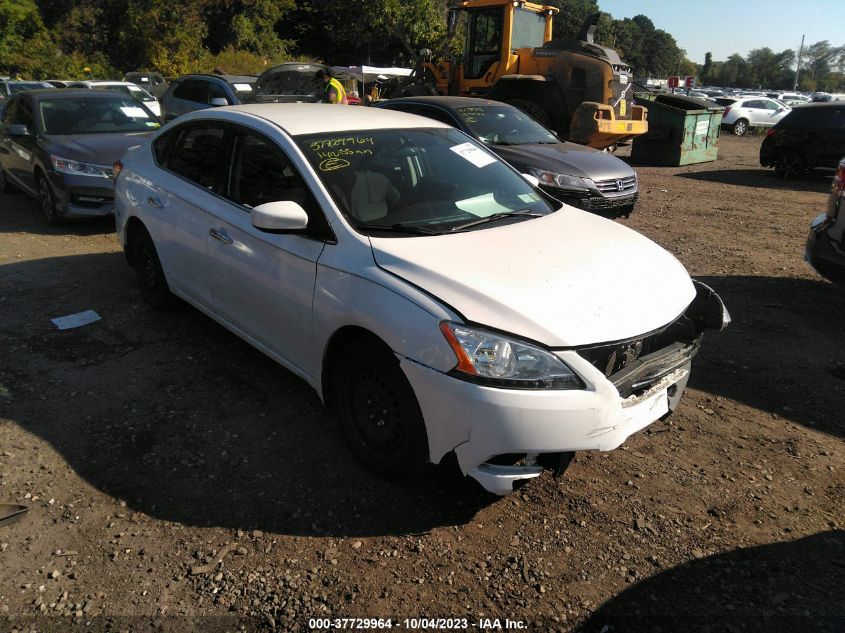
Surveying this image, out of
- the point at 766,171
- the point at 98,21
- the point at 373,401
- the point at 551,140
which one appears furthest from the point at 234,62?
the point at 373,401

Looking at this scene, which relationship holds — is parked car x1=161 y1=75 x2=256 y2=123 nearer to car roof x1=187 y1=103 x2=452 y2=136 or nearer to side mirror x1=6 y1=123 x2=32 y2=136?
side mirror x1=6 y1=123 x2=32 y2=136

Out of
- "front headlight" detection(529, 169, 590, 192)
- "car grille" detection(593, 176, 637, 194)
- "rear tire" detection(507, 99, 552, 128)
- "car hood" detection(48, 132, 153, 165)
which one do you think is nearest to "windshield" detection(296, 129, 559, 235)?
"front headlight" detection(529, 169, 590, 192)

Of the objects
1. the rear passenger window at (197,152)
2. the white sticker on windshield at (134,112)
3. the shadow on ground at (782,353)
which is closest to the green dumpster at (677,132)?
the shadow on ground at (782,353)

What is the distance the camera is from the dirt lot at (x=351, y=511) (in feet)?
8.48

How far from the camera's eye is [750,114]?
2523 centimetres

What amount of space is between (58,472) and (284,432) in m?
1.13

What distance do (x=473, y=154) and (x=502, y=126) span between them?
4726 mm

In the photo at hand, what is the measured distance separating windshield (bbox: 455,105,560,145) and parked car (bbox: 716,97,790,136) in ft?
62.9

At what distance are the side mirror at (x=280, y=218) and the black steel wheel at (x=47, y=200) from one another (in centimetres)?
569

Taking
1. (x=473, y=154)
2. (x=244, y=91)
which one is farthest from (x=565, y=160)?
(x=244, y=91)

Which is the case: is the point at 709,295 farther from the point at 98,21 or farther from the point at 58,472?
the point at 98,21

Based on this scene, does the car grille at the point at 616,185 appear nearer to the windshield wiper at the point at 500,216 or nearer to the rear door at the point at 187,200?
the windshield wiper at the point at 500,216

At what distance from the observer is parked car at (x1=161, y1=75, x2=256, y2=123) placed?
12312 mm

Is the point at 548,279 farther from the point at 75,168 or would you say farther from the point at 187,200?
the point at 75,168
